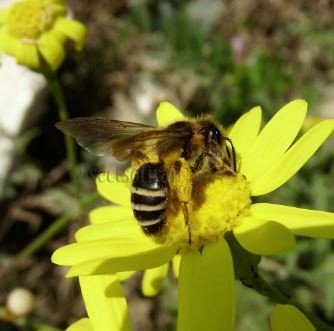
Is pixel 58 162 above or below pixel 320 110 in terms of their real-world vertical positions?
below

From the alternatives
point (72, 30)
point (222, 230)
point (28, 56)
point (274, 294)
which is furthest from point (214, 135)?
point (72, 30)

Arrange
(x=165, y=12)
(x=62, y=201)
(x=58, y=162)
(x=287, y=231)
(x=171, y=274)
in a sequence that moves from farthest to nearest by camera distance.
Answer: (x=165, y=12)
(x=58, y=162)
(x=62, y=201)
(x=171, y=274)
(x=287, y=231)

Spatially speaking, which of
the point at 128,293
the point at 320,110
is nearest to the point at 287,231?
the point at 128,293

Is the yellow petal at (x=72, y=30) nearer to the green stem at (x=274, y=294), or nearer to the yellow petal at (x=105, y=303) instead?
the yellow petal at (x=105, y=303)

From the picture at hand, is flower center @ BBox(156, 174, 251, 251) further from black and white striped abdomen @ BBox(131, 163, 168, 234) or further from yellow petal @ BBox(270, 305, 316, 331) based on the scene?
yellow petal @ BBox(270, 305, 316, 331)

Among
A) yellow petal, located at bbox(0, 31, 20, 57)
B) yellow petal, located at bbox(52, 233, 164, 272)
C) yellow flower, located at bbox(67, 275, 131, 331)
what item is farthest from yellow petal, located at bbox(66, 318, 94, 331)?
yellow petal, located at bbox(0, 31, 20, 57)

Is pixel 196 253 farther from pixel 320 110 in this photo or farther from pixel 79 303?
pixel 320 110
